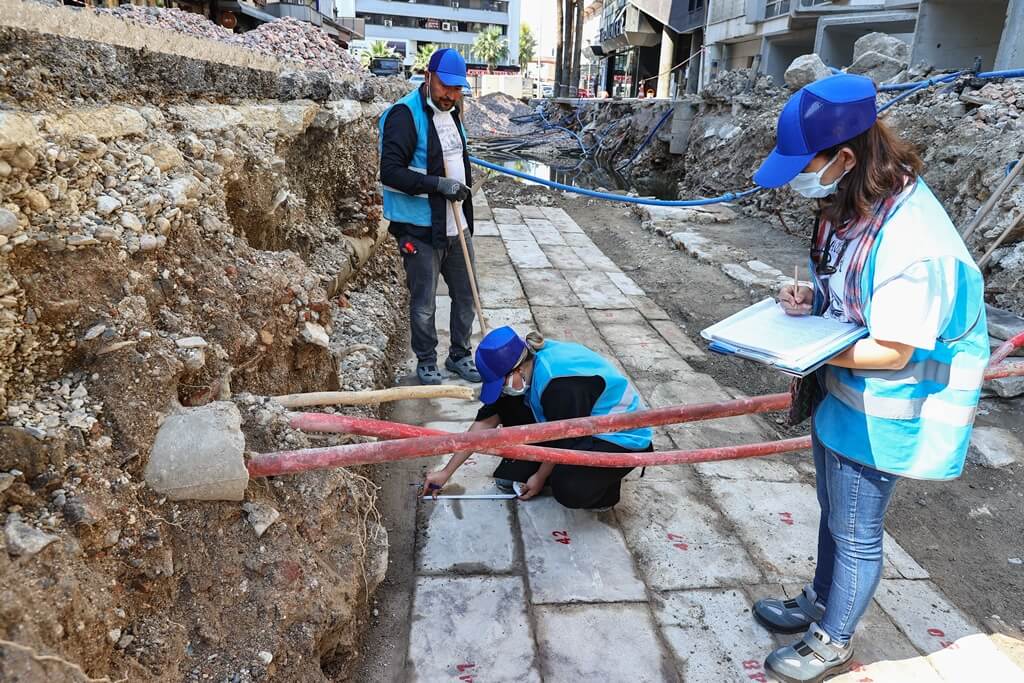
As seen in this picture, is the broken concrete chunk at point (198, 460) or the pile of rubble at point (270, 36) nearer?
the broken concrete chunk at point (198, 460)

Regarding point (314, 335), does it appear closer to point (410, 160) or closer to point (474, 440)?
point (474, 440)

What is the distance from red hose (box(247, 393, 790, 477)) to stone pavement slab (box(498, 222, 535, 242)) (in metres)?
5.91

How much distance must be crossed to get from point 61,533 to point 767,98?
15.5 metres

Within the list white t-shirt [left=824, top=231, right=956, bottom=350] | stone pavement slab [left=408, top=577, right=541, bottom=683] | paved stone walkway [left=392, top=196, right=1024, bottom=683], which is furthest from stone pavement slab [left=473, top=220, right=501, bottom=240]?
white t-shirt [left=824, top=231, right=956, bottom=350]

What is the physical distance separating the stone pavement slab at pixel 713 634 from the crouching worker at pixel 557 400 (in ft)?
1.70

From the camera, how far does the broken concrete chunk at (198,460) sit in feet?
5.84

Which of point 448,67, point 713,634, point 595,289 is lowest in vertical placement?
point 713,634

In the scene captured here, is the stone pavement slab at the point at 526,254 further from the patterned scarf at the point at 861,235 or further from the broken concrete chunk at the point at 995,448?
the patterned scarf at the point at 861,235

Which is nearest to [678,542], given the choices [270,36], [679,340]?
[679,340]

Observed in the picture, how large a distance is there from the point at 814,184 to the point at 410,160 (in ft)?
7.90

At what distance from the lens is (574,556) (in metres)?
2.72

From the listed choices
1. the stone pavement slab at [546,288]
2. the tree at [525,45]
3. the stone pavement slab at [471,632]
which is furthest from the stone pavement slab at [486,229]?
the tree at [525,45]

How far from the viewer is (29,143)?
5.67 feet

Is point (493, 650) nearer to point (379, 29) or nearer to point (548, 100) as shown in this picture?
point (548, 100)
